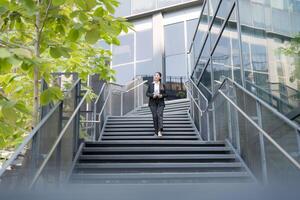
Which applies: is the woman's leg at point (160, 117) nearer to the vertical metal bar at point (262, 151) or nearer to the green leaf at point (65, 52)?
the vertical metal bar at point (262, 151)

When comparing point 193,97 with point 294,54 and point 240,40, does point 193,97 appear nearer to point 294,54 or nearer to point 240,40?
point 240,40

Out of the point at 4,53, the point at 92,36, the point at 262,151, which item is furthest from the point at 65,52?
the point at 262,151

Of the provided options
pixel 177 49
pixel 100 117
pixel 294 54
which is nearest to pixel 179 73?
pixel 177 49

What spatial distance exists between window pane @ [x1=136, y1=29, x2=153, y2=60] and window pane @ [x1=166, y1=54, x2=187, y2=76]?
1.09 m

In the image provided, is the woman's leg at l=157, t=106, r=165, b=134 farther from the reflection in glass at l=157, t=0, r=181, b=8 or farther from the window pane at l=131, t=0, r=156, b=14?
the window pane at l=131, t=0, r=156, b=14

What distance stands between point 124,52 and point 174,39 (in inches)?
104

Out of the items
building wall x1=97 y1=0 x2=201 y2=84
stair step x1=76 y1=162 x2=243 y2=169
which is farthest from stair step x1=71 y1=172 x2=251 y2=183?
building wall x1=97 y1=0 x2=201 y2=84

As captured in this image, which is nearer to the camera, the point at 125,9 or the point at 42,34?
the point at 42,34

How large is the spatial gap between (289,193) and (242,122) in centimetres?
367

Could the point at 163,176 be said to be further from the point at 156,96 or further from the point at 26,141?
the point at 156,96

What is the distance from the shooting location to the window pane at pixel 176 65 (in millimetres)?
17984

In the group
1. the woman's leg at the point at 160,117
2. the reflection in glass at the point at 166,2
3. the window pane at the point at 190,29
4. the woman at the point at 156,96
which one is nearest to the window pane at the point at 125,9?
the reflection in glass at the point at 166,2

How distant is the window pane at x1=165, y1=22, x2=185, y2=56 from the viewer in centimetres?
1845

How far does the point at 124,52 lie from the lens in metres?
19.5
